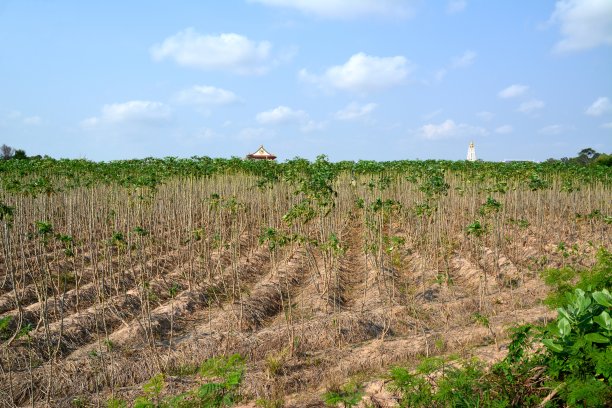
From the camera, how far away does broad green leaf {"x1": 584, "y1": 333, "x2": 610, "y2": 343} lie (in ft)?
11.5

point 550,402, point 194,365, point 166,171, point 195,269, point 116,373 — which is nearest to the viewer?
point 550,402

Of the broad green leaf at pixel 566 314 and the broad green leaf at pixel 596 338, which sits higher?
the broad green leaf at pixel 566 314

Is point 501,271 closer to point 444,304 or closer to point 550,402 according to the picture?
point 444,304

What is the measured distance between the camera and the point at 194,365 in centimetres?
860

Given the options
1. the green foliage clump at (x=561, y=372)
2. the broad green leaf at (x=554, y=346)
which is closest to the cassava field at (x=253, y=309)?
the green foliage clump at (x=561, y=372)

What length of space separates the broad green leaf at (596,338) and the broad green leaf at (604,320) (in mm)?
74

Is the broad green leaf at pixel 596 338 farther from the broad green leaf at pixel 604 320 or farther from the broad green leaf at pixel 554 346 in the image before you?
the broad green leaf at pixel 554 346

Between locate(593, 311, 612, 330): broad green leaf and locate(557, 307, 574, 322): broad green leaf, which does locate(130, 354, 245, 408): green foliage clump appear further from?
locate(593, 311, 612, 330): broad green leaf

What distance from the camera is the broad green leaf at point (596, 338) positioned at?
3498 mm

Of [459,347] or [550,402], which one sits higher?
[550,402]

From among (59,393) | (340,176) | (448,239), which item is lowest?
(59,393)

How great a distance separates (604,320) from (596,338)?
5.2 inches

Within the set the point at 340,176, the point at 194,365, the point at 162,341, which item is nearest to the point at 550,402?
the point at 194,365

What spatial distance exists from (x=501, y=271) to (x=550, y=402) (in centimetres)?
1038
